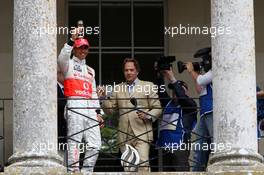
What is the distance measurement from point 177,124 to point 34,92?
9.05ft

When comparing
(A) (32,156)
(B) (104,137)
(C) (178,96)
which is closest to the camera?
(A) (32,156)

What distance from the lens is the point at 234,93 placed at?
942 inches

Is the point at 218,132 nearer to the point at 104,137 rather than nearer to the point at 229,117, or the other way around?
the point at 229,117

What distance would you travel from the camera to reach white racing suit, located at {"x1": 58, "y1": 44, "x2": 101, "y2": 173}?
24.5m

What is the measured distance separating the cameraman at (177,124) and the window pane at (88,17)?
358 cm

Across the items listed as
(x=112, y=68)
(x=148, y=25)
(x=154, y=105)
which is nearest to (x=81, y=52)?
(x=154, y=105)

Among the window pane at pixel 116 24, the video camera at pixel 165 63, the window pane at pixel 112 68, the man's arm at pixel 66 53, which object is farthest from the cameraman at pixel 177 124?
the window pane at pixel 116 24

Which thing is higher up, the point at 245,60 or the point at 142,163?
the point at 245,60

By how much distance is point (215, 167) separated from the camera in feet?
78.3

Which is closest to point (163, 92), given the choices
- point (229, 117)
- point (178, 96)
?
point (178, 96)

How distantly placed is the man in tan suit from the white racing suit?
486mm

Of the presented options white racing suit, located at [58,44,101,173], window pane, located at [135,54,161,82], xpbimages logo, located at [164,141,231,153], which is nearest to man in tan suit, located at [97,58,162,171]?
xpbimages logo, located at [164,141,231,153]

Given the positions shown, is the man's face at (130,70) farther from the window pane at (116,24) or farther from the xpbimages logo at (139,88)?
the window pane at (116,24)

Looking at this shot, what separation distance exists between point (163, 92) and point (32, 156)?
3.11 meters
